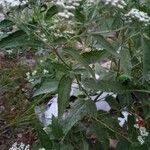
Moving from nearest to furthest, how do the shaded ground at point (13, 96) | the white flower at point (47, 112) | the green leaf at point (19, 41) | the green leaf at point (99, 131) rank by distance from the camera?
the green leaf at point (19, 41) < the green leaf at point (99, 131) < the white flower at point (47, 112) < the shaded ground at point (13, 96)

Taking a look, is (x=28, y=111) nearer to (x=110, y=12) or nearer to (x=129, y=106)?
(x=129, y=106)

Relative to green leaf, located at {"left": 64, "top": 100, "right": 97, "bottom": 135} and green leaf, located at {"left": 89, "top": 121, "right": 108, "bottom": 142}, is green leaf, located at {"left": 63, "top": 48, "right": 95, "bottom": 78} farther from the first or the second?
green leaf, located at {"left": 89, "top": 121, "right": 108, "bottom": 142}

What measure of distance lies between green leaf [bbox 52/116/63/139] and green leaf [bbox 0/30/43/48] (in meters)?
0.38

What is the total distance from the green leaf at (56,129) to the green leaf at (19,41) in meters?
0.38

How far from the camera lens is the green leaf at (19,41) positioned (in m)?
1.60

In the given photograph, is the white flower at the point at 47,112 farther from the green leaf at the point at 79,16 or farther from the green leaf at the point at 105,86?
the green leaf at the point at 79,16

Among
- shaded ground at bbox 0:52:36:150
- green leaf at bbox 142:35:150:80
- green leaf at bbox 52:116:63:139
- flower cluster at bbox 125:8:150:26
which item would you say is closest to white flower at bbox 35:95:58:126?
shaded ground at bbox 0:52:36:150

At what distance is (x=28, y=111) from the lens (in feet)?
9.50

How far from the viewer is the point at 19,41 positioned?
1.61 meters

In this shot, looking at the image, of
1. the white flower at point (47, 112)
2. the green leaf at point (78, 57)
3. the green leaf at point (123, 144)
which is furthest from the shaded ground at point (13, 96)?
the green leaf at point (78, 57)

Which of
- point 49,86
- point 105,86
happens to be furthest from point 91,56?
point 49,86

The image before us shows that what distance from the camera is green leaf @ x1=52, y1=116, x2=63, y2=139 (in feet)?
6.15

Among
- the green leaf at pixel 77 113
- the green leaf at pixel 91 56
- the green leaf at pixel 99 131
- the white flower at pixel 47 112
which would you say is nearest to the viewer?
the green leaf at pixel 91 56

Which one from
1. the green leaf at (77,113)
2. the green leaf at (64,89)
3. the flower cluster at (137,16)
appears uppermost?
the flower cluster at (137,16)
